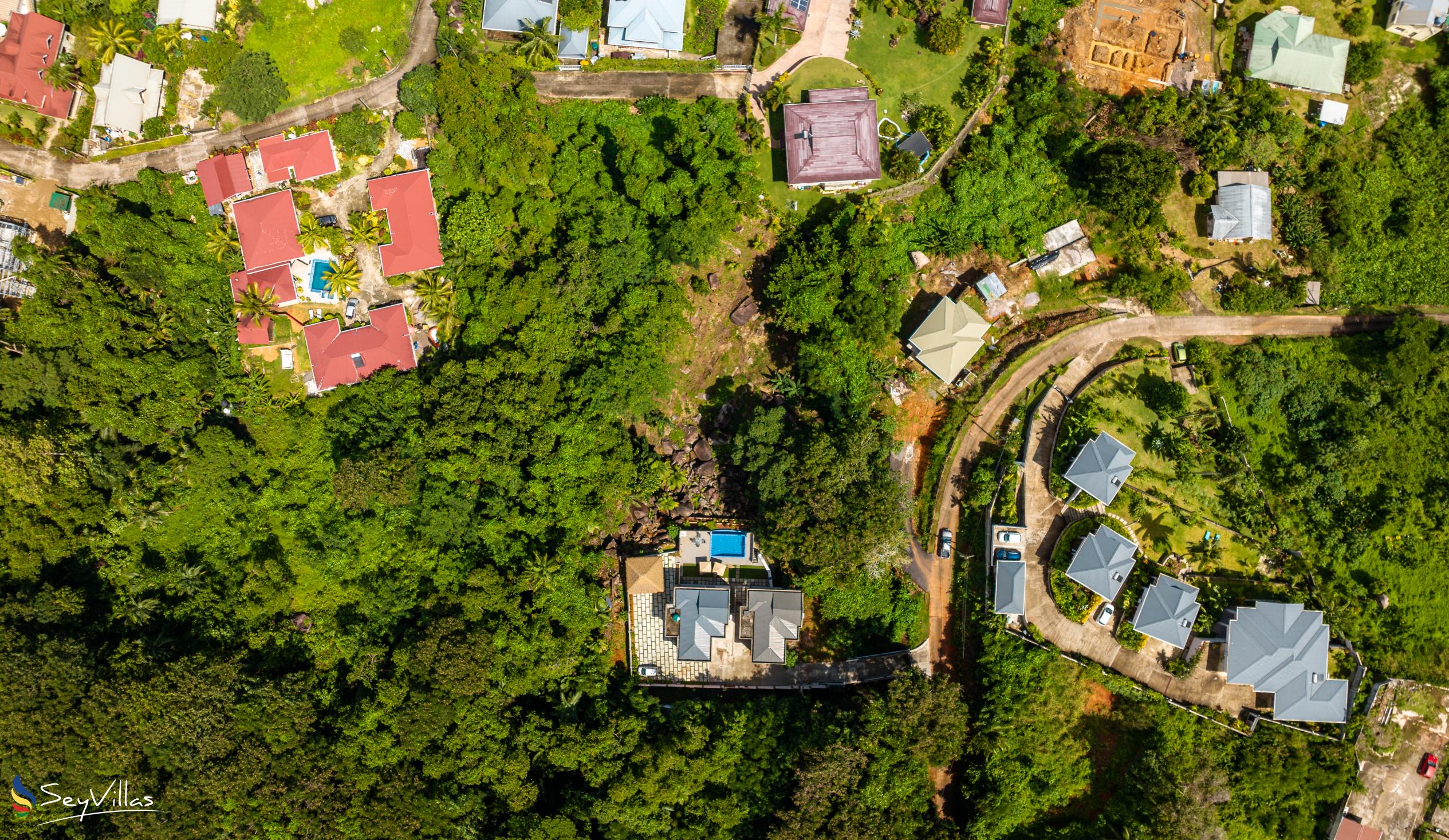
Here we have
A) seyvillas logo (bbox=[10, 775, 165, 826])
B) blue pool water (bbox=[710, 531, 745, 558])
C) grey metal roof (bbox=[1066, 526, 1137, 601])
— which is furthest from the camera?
blue pool water (bbox=[710, 531, 745, 558])

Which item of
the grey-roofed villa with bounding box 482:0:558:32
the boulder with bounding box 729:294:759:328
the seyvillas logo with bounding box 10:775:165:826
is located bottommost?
the seyvillas logo with bounding box 10:775:165:826

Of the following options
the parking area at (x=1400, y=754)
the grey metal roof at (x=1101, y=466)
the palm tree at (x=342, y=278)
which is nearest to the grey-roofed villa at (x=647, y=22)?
the palm tree at (x=342, y=278)

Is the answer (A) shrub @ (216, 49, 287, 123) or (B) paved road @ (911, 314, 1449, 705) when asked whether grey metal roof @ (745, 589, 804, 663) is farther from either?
(A) shrub @ (216, 49, 287, 123)

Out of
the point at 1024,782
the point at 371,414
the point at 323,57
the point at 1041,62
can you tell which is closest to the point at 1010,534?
the point at 1024,782

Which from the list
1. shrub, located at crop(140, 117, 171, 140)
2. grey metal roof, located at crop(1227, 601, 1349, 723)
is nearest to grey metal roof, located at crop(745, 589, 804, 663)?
grey metal roof, located at crop(1227, 601, 1349, 723)

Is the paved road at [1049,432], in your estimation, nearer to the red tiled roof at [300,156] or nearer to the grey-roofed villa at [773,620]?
the grey-roofed villa at [773,620]

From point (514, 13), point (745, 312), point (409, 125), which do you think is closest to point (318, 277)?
point (409, 125)

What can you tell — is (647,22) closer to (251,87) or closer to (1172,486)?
(251,87)
